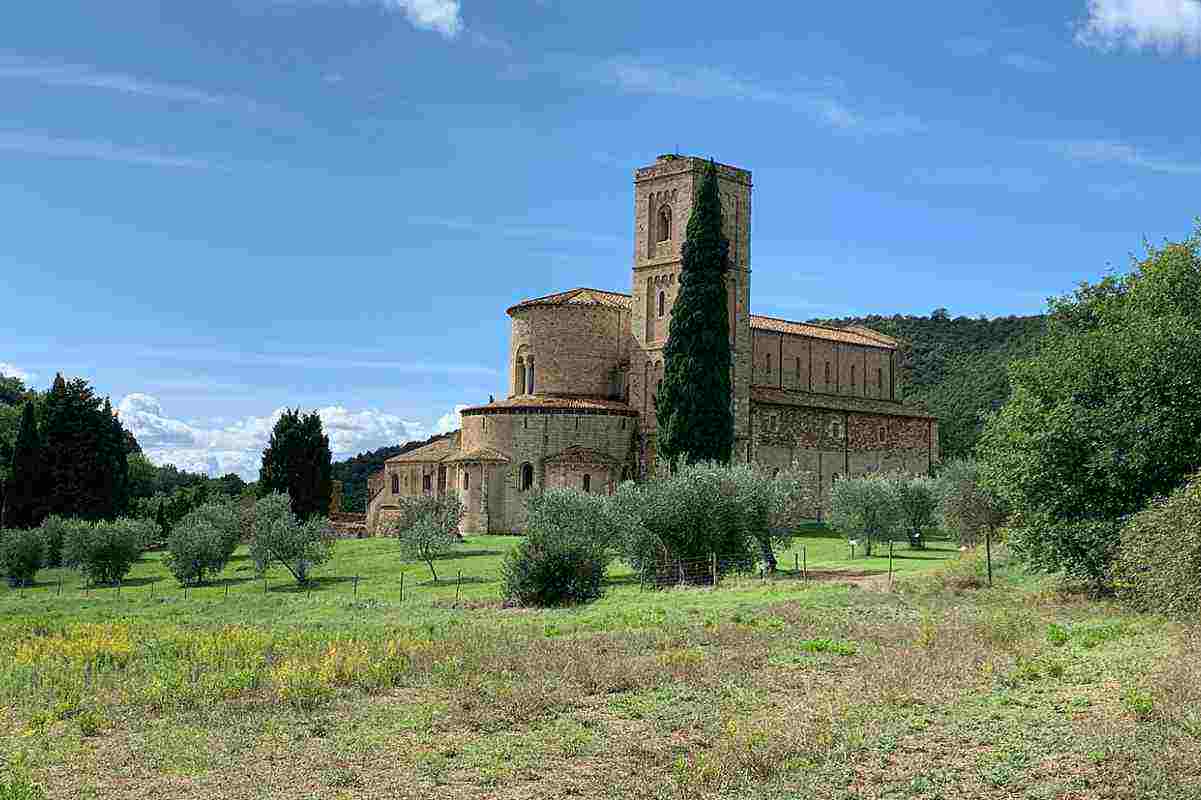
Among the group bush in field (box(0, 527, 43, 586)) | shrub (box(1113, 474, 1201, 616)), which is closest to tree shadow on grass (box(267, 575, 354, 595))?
bush in field (box(0, 527, 43, 586))

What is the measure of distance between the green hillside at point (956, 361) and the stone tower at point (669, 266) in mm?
22736

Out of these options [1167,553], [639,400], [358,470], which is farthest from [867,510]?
[358,470]

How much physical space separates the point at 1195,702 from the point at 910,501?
1293 inches

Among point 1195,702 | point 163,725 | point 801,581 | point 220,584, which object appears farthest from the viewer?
point 220,584

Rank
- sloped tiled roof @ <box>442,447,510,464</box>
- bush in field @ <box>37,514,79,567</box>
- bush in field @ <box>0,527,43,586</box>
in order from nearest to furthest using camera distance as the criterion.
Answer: bush in field @ <box>0,527,43,586</box> < bush in field @ <box>37,514,79,567</box> < sloped tiled roof @ <box>442,447,510,464</box>

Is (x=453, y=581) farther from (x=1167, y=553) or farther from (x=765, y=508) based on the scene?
(x=1167, y=553)

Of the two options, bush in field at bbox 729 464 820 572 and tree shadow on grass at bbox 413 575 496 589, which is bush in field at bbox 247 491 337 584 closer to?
tree shadow on grass at bbox 413 575 496 589

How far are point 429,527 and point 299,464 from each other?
890 inches

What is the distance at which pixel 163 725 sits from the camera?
1430 cm

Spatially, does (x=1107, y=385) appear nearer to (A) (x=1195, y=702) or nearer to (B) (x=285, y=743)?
(A) (x=1195, y=702)

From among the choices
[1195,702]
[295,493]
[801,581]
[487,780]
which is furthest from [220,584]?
[1195,702]

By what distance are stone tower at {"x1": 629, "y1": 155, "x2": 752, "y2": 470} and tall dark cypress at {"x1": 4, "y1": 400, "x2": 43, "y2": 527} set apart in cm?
3011

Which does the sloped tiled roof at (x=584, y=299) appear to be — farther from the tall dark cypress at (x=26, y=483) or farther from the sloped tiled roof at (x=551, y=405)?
the tall dark cypress at (x=26, y=483)

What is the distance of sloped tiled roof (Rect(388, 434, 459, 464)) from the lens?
59500mm
